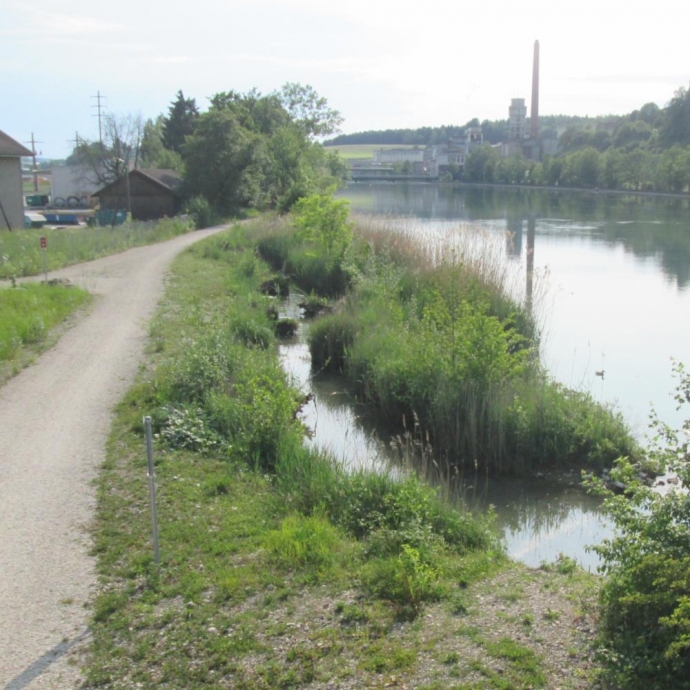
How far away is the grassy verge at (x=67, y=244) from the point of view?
81.3 feet

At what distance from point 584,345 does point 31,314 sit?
557 inches

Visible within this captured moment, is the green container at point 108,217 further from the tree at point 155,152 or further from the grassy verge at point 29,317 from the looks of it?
the grassy verge at point 29,317

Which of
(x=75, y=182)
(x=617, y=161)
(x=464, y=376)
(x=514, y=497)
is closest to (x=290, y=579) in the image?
(x=514, y=497)

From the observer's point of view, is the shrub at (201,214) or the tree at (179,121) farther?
the tree at (179,121)

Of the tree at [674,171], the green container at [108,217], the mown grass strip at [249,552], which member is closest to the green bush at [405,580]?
the mown grass strip at [249,552]

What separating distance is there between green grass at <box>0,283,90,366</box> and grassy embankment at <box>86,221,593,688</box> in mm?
4563

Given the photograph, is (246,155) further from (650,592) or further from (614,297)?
(650,592)

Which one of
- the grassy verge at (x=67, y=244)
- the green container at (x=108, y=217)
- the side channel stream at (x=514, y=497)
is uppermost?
the green container at (x=108, y=217)

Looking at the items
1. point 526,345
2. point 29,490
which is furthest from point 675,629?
point 526,345

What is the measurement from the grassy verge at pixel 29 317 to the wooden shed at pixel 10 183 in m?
23.1

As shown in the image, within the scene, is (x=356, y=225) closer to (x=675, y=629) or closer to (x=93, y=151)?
(x=675, y=629)

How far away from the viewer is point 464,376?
1328cm

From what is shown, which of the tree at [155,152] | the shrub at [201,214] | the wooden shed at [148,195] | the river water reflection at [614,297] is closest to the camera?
the river water reflection at [614,297]

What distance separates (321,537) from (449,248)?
1657 cm
